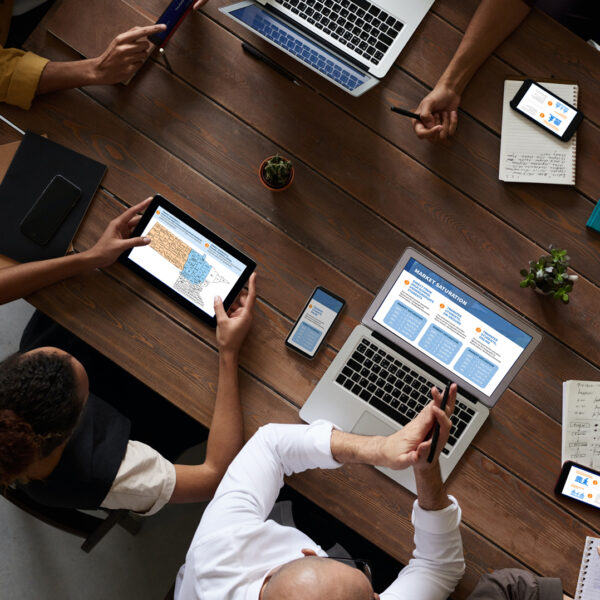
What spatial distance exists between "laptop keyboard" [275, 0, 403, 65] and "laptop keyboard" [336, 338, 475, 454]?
786 millimetres

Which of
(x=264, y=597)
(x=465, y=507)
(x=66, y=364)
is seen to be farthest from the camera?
(x=465, y=507)

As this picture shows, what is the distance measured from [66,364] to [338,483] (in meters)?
0.74

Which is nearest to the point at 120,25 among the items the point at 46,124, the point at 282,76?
the point at 46,124

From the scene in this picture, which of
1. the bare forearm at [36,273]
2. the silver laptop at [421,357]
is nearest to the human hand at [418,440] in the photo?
the silver laptop at [421,357]

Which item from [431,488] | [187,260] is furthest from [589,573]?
[187,260]

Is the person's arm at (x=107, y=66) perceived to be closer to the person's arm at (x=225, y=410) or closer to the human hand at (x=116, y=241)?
the human hand at (x=116, y=241)

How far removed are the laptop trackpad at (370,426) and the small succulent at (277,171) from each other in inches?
25.3

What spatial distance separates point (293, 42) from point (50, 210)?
78cm

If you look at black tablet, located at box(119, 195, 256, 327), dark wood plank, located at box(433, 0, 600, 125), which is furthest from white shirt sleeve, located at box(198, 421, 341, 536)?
dark wood plank, located at box(433, 0, 600, 125)

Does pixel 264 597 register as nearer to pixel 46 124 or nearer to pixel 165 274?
pixel 165 274

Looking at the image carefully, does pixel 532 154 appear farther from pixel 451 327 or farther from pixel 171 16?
pixel 171 16

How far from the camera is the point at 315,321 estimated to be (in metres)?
1.46

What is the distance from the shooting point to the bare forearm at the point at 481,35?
145cm

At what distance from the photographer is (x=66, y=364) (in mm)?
1318
